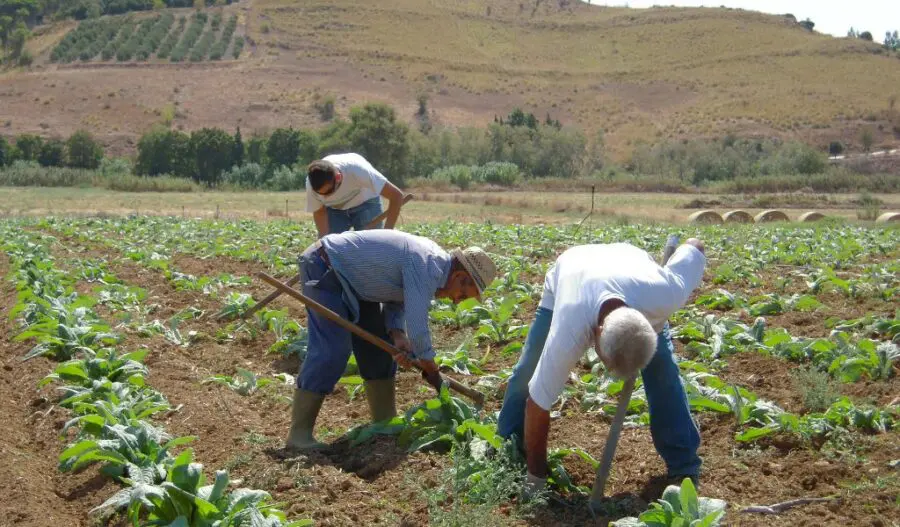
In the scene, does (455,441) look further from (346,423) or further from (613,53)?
(613,53)

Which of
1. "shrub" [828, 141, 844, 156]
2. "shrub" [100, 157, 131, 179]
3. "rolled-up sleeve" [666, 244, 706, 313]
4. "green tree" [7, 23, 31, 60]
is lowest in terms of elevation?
"shrub" [100, 157, 131, 179]

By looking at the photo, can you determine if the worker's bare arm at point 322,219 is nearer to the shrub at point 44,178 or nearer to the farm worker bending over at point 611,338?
the farm worker bending over at point 611,338

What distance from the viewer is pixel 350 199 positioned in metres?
7.67

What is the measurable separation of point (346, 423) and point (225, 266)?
26.7ft

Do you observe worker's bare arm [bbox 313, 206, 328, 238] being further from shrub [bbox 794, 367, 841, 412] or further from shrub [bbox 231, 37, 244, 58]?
shrub [bbox 231, 37, 244, 58]

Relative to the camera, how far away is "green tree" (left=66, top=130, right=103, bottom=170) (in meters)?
62.2

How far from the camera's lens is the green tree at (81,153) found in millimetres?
62250

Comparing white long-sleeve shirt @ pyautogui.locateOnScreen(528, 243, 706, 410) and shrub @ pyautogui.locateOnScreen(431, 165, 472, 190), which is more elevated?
white long-sleeve shirt @ pyautogui.locateOnScreen(528, 243, 706, 410)

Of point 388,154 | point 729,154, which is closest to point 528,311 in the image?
point 388,154

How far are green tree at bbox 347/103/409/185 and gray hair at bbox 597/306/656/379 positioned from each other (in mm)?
45328

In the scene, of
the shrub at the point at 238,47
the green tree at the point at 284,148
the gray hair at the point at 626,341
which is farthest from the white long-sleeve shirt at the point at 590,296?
the shrub at the point at 238,47

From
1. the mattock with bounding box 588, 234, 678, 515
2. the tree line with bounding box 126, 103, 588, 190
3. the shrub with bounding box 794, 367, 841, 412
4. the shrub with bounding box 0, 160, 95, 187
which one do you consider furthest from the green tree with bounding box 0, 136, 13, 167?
the mattock with bounding box 588, 234, 678, 515

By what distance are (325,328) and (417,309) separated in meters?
0.65

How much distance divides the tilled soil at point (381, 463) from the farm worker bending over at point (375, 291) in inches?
16.3
